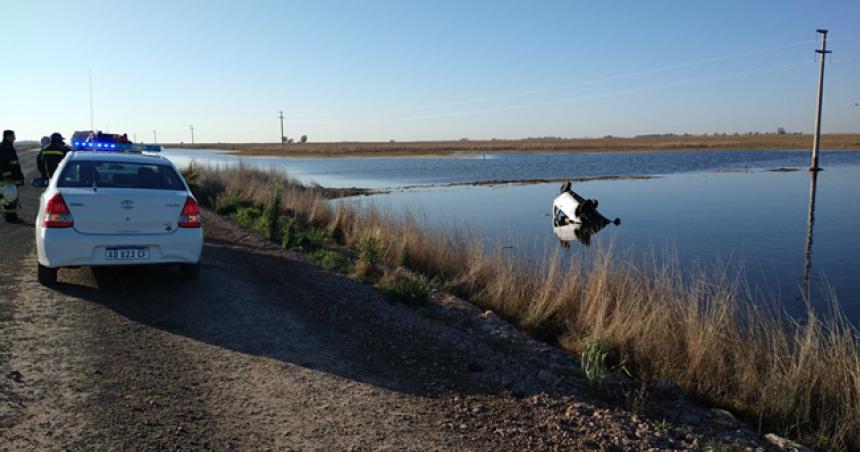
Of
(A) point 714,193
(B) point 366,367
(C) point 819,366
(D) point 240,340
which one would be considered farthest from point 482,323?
(A) point 714,193

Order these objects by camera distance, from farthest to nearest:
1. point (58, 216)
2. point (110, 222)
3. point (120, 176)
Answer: point (120, 176)
point (110, 222)
point (58, 216)

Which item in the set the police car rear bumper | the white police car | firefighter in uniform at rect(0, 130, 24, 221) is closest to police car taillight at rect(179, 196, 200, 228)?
the white police car

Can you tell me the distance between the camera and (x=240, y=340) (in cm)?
639

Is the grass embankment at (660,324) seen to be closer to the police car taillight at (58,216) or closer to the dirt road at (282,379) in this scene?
the dirt road at (282,379)

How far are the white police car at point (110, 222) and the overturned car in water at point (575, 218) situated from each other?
43.1 feet

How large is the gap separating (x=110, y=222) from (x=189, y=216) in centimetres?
93

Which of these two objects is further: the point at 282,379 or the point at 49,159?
the point at 49,159

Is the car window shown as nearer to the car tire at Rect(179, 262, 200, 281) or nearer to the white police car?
the white police car

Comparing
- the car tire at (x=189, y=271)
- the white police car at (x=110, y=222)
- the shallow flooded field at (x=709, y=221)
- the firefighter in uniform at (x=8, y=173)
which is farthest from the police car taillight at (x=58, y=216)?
the firefighter in uniform at (x=8, y=173)

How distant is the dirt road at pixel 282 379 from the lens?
436 cm

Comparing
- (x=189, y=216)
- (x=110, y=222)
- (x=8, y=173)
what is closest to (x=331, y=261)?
(x=189, y=216)

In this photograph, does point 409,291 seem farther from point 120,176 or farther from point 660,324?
point 120,176

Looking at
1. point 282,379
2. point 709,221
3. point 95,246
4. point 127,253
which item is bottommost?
point 709,221

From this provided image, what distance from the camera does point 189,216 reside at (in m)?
8.33
